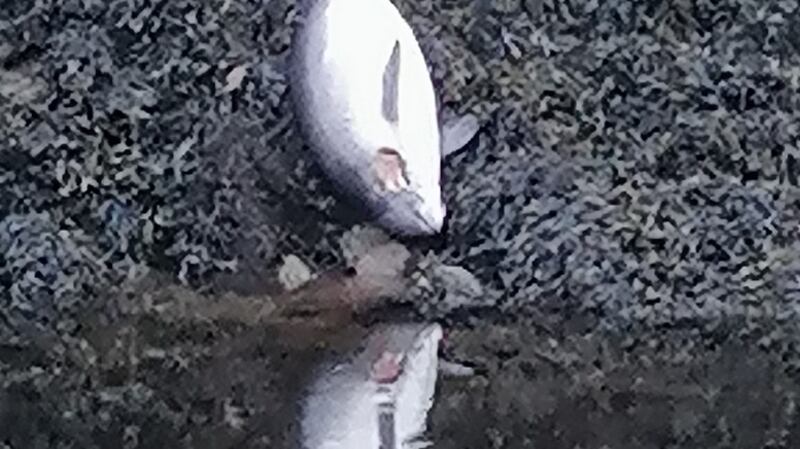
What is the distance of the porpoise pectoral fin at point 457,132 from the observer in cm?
383

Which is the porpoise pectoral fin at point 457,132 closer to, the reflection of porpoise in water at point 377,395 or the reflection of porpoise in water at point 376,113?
the reflection of porpoise in water at point 376,113

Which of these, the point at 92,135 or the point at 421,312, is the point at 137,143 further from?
the point at 421,312

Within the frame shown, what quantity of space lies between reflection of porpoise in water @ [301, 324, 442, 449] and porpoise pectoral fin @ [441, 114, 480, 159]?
1.19ft

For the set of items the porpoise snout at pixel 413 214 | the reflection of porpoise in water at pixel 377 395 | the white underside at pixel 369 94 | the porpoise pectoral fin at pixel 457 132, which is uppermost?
the white underside at pixel 369 94

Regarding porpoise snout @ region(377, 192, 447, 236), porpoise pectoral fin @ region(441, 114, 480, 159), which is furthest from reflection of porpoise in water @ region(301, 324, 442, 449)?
porpoise pectoral fin @ region(441, 114, 480, 159)

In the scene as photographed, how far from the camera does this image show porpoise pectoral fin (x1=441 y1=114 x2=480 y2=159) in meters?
3.83

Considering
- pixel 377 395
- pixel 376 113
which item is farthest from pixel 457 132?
pixel 377 395

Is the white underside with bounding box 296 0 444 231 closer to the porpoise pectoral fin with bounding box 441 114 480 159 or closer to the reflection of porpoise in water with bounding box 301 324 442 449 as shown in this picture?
→ the porpoise pectoral fin with bounding box 441 114 480 159

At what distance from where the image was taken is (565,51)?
3.92 metres

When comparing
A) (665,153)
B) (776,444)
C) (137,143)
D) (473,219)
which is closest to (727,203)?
(665,153)

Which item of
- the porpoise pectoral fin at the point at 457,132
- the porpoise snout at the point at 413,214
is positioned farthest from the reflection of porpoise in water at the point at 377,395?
the porpoise pectoral fin at the point at 457,132

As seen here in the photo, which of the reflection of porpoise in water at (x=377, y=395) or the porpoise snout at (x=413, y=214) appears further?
the porpoise snout at (x=413, y=214)

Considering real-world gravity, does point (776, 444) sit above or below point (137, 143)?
below

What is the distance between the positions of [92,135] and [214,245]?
11.7 inches
